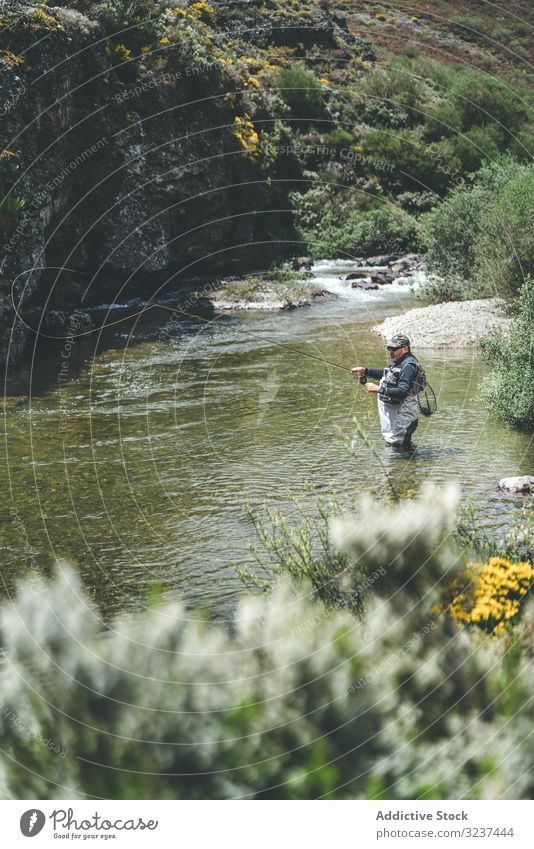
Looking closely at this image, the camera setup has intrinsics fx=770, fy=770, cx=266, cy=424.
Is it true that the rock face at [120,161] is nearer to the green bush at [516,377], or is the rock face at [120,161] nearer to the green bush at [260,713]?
the green bush at [516,377]

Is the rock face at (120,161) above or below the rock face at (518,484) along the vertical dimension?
above

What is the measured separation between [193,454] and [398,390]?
146 inches

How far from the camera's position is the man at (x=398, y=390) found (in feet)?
37.3

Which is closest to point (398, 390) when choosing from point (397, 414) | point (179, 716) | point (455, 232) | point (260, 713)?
point (397, 414)

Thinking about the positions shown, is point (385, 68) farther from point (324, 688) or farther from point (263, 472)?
point (324, 688)

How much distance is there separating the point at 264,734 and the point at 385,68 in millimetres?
62845

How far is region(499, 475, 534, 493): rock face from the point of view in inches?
401

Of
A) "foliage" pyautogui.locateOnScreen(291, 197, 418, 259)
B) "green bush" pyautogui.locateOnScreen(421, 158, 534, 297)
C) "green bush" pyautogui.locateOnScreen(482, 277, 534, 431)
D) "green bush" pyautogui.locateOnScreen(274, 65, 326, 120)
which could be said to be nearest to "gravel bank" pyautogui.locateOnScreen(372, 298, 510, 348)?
"green bush" pyautogui.locateOnScreen(421, 158, 534, 297)

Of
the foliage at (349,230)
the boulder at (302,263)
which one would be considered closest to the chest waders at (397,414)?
the boulder at (302,263)

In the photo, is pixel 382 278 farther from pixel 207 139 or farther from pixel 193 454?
pixel 193 454

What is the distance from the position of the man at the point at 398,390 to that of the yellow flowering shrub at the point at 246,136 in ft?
90.6

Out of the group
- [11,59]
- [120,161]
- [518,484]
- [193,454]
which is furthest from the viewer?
[120,161]

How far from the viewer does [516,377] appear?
A: 1359 cm

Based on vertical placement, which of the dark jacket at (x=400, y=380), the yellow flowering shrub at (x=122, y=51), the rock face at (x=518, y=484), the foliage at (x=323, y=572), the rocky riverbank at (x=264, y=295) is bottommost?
the rock face at (x=518, y=484)
